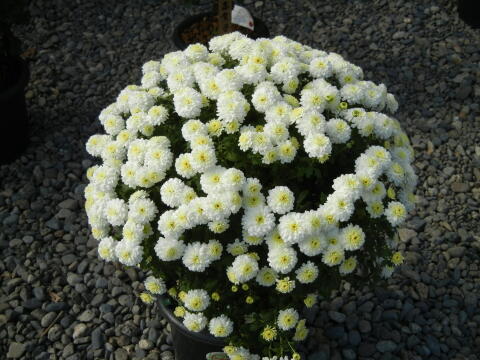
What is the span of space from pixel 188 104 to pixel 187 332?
896 mm

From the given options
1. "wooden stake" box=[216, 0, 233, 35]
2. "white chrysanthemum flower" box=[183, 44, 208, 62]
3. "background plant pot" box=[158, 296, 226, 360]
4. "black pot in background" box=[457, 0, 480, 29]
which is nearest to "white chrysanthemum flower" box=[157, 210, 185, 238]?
"background plant pot" box=[158, 296, 226, 360]

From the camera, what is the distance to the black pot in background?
5.25 meters

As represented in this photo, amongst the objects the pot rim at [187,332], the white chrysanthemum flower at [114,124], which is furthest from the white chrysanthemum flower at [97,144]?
the pot rim at [187,332]

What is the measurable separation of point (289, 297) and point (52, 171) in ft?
7.16

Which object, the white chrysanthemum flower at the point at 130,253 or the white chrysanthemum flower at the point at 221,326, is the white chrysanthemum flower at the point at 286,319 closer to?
the white chrysanthemum flower at the point at 221,326

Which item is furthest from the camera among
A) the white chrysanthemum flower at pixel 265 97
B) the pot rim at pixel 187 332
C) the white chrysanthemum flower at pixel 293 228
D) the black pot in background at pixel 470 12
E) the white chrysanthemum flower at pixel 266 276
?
the black pot in background at pixel 470 12

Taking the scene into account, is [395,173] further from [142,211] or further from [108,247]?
[108,247]

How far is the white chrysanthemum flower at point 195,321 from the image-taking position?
2367mm

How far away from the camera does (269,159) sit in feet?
7.32

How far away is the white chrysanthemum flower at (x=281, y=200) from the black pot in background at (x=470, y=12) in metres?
3.76

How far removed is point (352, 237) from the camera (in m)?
2.21

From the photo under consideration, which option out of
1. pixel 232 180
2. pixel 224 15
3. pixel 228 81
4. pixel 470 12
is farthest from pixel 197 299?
pixel 470 12

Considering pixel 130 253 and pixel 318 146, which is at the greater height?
pixel 318 146

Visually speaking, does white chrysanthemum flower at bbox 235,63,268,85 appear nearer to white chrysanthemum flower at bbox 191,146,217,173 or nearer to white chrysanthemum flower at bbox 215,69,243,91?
white chrysanthemum flower at bbox 215,69,243,91
